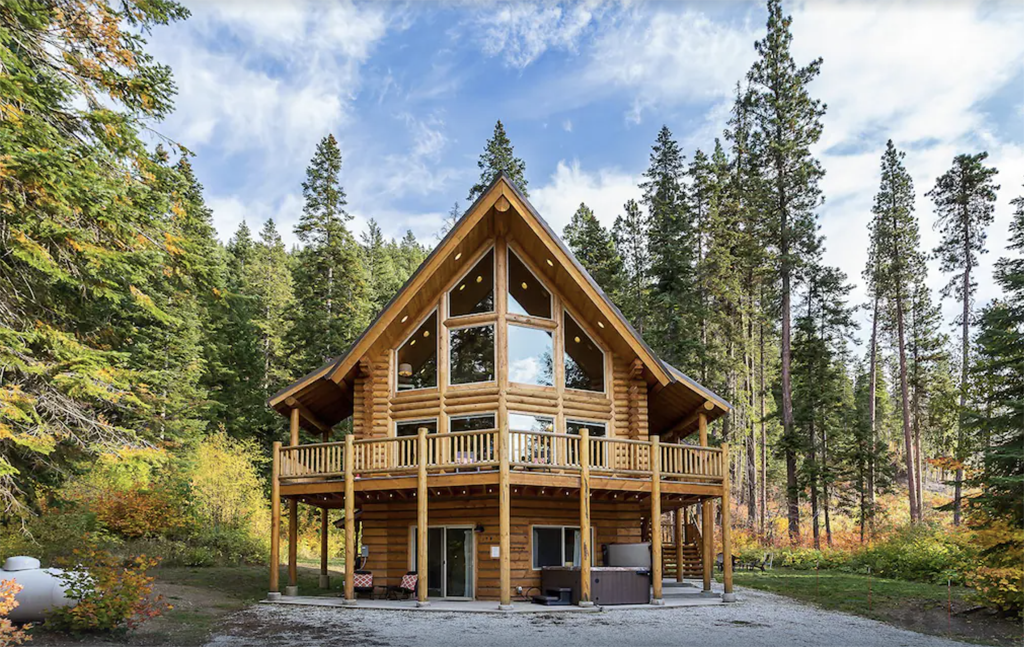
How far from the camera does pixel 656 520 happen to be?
17.9 m

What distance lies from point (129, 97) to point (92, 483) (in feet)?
52.3

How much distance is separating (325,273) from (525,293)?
22.9m

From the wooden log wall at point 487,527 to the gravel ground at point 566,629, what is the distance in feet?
10.8

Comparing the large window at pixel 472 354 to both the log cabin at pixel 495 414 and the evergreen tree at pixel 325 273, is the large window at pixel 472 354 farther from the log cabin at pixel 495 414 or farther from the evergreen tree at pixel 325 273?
the evergreen tree at pixel 325 273

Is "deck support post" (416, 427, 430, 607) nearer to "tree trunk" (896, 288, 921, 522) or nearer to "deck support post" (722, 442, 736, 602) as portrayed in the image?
"deck support post" (722, 442, 736, 602)

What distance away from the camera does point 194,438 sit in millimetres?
33656

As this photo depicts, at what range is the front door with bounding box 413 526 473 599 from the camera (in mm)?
19391

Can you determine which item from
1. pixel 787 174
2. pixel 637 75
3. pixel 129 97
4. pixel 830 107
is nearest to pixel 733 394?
pixel 787 174

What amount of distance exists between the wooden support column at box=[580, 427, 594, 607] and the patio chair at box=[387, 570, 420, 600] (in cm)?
424

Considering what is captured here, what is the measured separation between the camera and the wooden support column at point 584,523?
16.8 metres

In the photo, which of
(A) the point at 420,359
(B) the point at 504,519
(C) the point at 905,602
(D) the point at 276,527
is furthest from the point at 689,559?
(D) the point at 276,527

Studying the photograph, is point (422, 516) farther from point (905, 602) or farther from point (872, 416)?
point (872, 416)

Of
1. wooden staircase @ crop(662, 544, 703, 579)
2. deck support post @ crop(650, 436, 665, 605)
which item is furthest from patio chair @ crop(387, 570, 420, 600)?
wooden staircase @ crop(662, 544, 703, 579)

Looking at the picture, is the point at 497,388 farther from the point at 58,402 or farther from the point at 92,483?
the point at 92,483
